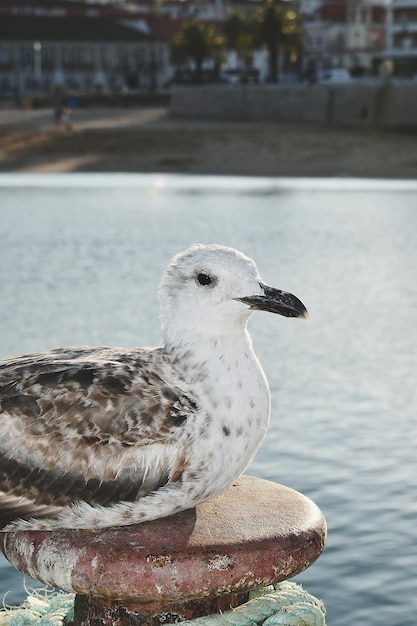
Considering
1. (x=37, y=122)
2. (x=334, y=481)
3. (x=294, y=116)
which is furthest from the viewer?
(x=294, y=116)

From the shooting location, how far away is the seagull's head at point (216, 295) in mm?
5082

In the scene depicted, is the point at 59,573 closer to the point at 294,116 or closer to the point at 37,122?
the point at 37,122

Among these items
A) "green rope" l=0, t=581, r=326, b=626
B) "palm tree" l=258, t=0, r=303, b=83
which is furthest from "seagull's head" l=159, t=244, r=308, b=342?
"palm tree" l=258, t=0, r=303, b=83

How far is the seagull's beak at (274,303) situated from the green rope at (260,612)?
49.1 inches

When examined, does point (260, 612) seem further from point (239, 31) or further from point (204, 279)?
point (239, 31)

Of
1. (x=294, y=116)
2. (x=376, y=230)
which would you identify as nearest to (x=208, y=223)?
(x=376, y=230)

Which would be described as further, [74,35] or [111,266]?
[74,35]

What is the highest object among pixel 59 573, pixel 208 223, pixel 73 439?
pixel 73 439

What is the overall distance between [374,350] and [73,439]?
40.0 ft

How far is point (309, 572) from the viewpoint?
28.0 ft

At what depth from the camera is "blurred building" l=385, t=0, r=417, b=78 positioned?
4503 inches

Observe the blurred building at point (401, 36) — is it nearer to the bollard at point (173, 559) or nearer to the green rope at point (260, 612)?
the green rope at point (260, 612)

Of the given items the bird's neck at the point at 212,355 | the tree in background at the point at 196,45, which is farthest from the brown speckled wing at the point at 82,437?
the tree in background at the point at 196,45

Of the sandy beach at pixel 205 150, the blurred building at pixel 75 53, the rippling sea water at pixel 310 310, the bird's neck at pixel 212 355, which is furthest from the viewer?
the blurred building at pixel 75 53
